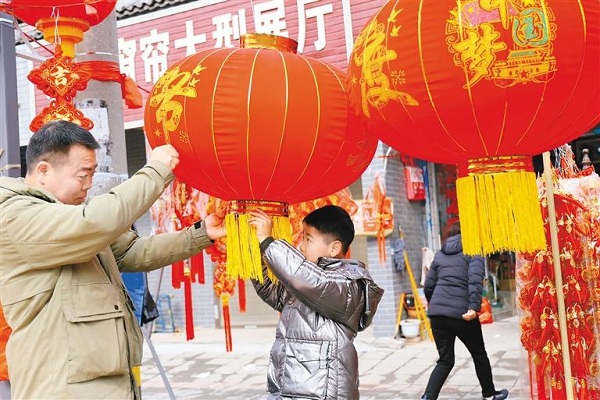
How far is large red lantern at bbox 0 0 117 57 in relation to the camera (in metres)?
3.77

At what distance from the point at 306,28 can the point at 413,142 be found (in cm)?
763

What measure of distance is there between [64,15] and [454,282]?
13.8ft

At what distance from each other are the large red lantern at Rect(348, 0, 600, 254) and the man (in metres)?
0.98

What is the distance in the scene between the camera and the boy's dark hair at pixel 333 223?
11.0 ft

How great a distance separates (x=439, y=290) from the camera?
640 centimetres

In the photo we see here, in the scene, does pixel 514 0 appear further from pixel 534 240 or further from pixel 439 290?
pixel 439 290

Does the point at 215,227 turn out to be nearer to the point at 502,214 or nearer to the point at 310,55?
the point at 502,214

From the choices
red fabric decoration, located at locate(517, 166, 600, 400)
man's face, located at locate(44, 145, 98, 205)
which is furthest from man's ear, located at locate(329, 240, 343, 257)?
red fabric decoration, located at locate(517, 166, 600, 400)

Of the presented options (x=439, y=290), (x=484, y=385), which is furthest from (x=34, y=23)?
(x=484, y=385)

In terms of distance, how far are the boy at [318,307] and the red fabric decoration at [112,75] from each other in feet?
5.70

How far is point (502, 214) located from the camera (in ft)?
9.01

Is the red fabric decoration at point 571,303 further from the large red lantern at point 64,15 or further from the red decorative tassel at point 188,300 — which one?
the large red lantern at point 64,15

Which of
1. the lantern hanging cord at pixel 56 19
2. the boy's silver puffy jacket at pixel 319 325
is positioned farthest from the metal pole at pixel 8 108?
the boy's silver puffy jacket at pixel 319 325

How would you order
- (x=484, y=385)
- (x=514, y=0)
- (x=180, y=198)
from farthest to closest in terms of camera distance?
1. (x=484, y=385)
2. (x=180, y=198)
3. (x=514, y=0)
